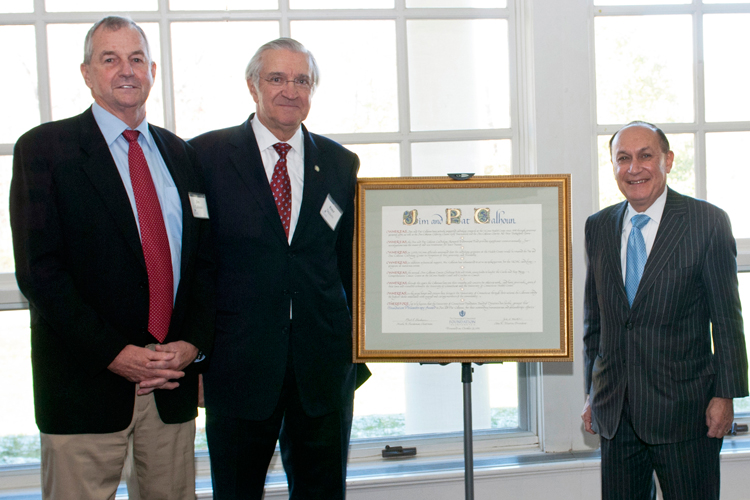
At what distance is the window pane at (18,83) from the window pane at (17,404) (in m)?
0.93

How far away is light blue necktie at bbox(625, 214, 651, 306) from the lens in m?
1.75

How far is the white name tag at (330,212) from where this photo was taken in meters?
1.81

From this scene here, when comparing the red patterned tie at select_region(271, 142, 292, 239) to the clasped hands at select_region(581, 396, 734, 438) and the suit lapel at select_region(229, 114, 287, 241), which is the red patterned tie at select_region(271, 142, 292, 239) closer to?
the suit lapel at select_region(229, 114, 287, 241)

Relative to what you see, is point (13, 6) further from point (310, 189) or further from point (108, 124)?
point (310, 189)

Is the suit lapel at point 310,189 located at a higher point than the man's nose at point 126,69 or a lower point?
lower

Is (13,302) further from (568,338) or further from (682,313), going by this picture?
(682,313)

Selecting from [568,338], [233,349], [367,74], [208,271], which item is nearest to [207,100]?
[367,74]

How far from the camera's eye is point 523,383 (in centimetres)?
269

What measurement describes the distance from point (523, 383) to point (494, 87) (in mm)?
1468

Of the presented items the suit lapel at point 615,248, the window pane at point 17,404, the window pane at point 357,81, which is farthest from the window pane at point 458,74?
the window pane at point 17,404

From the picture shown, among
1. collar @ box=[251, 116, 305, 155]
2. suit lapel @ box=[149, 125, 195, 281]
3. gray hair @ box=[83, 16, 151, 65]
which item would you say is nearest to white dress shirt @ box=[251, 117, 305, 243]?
collar @ box=[251, 116, 305, 155]

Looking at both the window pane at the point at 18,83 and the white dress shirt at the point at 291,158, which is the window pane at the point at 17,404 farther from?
the white dress shirt at the point at 291,158

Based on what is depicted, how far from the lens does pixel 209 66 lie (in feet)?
8.20

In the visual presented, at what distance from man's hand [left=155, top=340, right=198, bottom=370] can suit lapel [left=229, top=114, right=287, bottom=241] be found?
1.42ft
